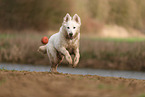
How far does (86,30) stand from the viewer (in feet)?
118

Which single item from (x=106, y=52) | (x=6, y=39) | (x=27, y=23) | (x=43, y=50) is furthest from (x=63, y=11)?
(x=43, y=50)

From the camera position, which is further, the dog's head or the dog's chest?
the dog's chest

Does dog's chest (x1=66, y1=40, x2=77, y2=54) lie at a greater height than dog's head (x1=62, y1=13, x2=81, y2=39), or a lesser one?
lesser

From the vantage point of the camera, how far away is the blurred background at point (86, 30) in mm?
16953

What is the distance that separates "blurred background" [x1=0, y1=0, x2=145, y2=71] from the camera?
16953mm

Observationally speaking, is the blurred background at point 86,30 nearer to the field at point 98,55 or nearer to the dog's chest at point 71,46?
the field at point 98,55

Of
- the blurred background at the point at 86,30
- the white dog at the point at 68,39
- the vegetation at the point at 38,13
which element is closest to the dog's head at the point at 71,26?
the white dog at the point at 68,39

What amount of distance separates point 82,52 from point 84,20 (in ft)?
60.1

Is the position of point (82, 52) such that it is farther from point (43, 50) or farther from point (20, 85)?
point (20, 85)

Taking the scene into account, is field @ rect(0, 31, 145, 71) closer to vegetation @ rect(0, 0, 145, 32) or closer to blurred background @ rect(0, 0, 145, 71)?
blurred background @ rect(0, 0, 145, 71)

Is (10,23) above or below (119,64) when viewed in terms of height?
above

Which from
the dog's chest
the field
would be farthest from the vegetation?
the dog's chest

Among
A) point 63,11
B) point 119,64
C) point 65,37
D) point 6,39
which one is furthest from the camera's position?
point 63,11

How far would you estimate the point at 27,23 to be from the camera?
32500mm
